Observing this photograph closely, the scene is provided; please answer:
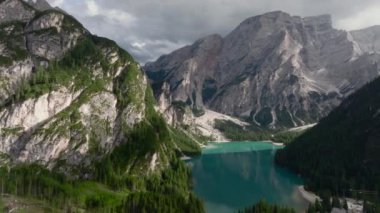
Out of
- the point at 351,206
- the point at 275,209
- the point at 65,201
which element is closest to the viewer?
the point at 275,209

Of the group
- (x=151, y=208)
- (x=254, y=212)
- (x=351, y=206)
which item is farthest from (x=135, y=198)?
(x=351, y=206)

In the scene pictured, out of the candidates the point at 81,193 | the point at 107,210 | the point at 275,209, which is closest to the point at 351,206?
the point at 275,209

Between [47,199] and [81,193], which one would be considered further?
[81,193]

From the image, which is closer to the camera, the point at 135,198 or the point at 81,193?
the point at 135,198

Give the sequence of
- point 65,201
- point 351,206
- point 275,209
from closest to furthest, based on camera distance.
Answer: point 275,209 → point 65,201 → point 351,206

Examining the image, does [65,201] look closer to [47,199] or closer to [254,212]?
[47,199]

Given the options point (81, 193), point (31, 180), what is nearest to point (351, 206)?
point (81, 193)

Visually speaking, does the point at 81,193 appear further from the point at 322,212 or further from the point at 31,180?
the point at 322,212

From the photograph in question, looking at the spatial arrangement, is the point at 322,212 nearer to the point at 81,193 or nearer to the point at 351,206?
the point at 351,206
